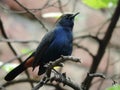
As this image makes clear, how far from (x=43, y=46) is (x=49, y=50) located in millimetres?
29

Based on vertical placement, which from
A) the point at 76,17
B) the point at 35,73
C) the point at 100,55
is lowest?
the point at 100,55

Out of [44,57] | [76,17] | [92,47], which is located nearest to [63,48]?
[44,57]

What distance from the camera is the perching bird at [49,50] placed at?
4.51 ft

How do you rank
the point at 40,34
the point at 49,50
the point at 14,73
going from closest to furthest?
the point at 14,73 < the point at 49,50 < the point at 40,34

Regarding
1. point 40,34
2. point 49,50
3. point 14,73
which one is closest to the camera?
point 14,73

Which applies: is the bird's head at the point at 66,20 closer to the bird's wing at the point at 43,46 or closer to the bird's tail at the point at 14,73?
the bird's wing at the point at 43,46

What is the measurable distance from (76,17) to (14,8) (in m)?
0.23

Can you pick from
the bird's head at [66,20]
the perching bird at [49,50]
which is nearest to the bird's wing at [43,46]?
the perching bird at [49,50]

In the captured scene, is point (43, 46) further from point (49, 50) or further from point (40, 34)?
point (40, 34)

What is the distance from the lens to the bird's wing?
1.38 metres

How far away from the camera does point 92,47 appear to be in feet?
5.88

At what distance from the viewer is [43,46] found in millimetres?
1448

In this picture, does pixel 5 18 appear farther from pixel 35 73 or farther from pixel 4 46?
pixel 35 73

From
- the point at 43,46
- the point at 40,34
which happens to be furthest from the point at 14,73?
the point at 40,34
